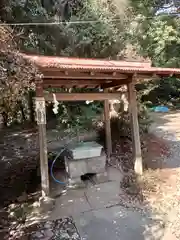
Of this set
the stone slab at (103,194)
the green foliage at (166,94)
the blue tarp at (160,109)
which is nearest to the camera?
the stone slab at (103,194)

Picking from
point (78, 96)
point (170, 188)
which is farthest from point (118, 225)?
point (78, 96)

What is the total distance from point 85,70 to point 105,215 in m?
2.58

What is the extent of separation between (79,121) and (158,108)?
807cm

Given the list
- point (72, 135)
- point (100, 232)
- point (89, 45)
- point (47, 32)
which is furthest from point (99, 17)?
point (100, 232)

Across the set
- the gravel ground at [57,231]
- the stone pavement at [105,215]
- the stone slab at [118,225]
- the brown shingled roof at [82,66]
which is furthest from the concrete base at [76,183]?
the brown shingled roof at [82,66]

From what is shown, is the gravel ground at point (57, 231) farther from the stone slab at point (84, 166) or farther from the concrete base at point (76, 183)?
the stone slab at point (84, 166)

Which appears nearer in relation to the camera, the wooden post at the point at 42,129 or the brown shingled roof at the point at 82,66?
the brown shingled roof at the point at 82,66

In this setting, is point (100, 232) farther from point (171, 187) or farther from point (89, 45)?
point (89, 45)

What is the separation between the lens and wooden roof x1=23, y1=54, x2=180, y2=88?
366 centimetres

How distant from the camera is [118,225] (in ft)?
11.0

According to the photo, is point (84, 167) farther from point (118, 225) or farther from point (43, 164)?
point (118, 225)

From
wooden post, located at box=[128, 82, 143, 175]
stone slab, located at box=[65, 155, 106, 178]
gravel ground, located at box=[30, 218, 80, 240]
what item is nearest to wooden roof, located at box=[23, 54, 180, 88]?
wooden post, located at box=[128, 82, 143, 175]

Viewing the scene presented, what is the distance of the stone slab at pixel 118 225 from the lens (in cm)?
311

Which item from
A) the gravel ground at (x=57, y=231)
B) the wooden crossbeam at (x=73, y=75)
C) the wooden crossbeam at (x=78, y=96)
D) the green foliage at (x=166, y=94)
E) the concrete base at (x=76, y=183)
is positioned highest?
the green foliage at (x=166, y=94)
